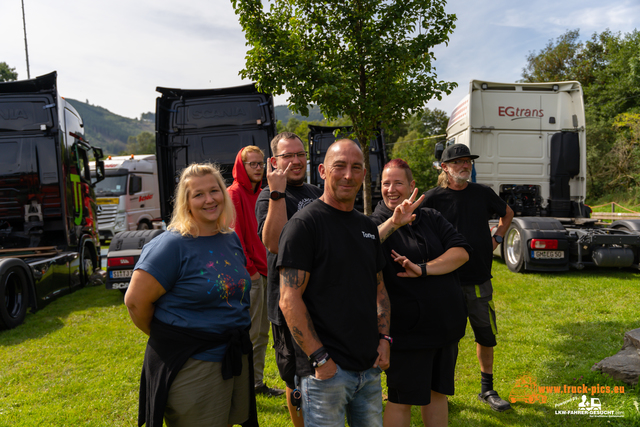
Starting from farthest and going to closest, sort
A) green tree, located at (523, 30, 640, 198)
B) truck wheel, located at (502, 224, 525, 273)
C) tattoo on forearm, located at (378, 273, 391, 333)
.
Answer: green tree, located at (523, 30, 640, 198) → truck wheel, located at (502, 224, 525, 273) → tattoo on forearm, located at (378, 273, 391, 333)

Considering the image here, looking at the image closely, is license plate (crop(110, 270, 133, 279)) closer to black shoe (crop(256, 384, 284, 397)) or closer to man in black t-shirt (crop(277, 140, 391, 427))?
black shoe (crop(256, 384, 284, 397))

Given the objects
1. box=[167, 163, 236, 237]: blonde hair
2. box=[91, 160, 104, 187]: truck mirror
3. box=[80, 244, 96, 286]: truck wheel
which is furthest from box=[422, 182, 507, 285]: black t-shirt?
box=[91, 160, 104, 187]: truck mirror

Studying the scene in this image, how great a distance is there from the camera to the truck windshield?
14.1m

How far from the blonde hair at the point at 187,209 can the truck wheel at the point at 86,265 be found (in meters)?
7.14

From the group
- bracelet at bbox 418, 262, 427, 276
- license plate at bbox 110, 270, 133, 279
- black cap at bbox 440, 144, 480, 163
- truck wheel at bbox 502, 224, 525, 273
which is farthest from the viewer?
truck wheel at bbox 502, 224, 525, 273

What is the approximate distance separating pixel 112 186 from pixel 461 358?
531 inches

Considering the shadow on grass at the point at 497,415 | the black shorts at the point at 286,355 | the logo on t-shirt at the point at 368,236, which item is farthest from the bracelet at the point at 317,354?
the shadow on grass at the point at 497,415

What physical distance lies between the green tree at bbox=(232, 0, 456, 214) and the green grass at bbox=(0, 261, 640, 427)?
3757 millimetres

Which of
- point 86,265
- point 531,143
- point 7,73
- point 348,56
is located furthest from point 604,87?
point 7,73

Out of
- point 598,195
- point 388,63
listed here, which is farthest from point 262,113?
point 598,195

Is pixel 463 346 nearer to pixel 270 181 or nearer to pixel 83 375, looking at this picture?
pixel 270 181

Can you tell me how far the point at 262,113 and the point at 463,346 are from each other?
518 cm

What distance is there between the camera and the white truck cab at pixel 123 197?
13820 millimetres

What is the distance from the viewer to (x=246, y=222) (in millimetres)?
3447
